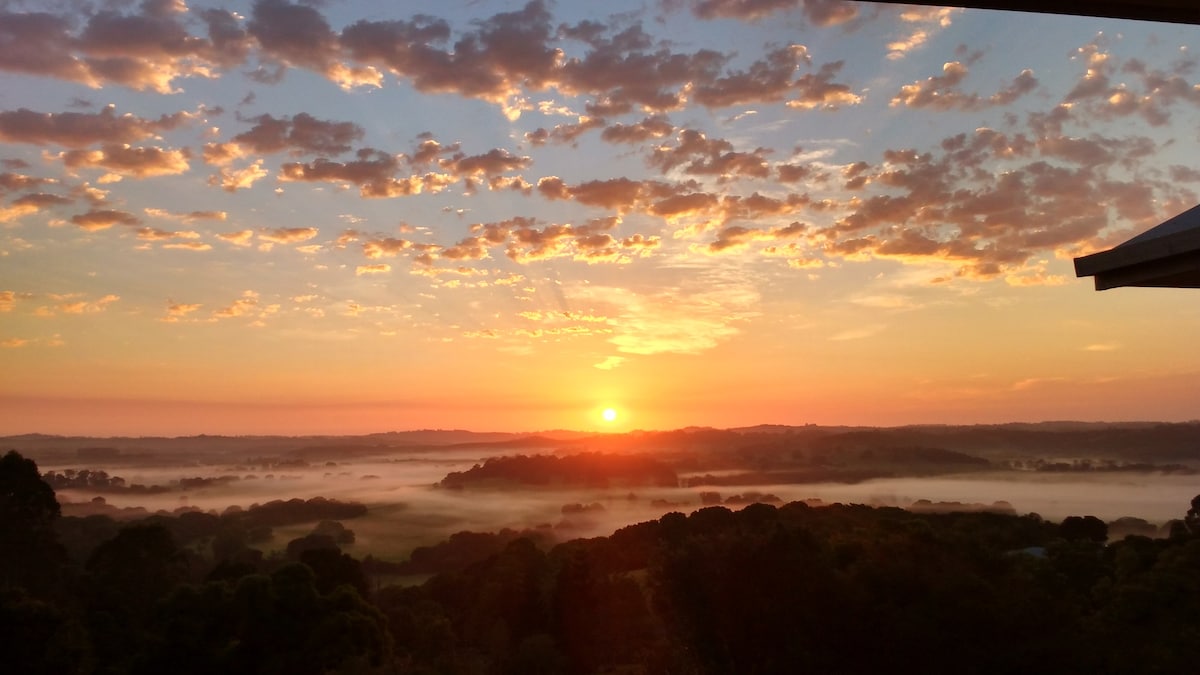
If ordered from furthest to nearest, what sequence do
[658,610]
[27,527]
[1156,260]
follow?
[27,527]
[658,610]
[1156,260]

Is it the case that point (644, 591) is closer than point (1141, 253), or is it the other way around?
point (1141, 253)

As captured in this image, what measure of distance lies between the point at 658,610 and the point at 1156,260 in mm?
16506

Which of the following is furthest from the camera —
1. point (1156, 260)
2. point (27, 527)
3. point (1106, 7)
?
point (27, 527)

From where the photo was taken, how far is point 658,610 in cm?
1844

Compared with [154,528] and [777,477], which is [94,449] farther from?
[777,477]

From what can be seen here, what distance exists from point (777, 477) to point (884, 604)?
88.5 feet

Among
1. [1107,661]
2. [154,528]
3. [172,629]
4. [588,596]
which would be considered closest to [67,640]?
[172,629]

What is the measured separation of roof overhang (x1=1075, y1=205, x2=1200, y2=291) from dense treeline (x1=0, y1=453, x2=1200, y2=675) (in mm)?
14084

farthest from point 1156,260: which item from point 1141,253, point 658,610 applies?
point 658,610

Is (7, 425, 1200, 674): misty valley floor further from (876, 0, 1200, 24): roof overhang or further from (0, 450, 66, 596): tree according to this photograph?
(876, 0, 1200, 24): roof overhang

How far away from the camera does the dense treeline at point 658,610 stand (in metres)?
16.2

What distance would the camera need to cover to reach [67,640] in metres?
16.1

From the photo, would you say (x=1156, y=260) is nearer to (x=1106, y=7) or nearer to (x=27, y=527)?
(x=1106, y=7)

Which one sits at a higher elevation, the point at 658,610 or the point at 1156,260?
the point at 1156,260
